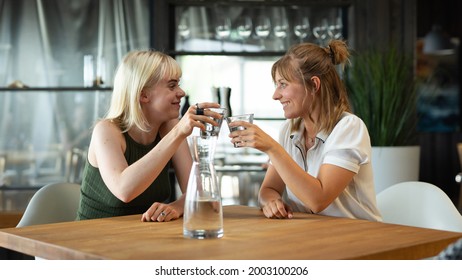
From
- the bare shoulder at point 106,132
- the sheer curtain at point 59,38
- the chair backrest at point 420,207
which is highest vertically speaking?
the sheer curtain at point 59,38

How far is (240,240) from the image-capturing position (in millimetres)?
1813

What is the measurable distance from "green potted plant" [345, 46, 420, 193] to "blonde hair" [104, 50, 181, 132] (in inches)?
77.9

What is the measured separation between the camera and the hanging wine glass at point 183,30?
4.88m

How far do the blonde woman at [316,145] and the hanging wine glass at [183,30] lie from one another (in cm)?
232

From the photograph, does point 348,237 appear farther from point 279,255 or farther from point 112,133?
point 112,133

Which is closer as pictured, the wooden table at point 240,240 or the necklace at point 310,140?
the wooden table at point 240,240

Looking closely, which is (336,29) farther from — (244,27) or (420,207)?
(420,207)

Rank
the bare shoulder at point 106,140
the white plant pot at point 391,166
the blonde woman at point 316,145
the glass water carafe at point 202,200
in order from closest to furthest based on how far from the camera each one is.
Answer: the glass water carafe at point 202,200
the blonde woman at point 316,145
the bare shoulder at point 106,140
the white plant pot at point 391,166

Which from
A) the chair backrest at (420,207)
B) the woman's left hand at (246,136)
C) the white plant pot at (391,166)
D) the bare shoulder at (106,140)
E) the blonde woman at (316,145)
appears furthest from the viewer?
the white plant pot at (391,166)

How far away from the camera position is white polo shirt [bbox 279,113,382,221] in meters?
2.36

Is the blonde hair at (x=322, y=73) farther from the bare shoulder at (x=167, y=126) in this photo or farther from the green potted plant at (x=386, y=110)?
the green potted plant at (x=386, y=110)

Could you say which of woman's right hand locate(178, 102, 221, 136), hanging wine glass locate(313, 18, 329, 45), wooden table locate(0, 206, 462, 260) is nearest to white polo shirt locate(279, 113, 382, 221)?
wooden table locate(0, 206, 462, 260)

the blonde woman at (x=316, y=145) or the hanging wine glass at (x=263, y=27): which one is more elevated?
the hanging wine glass at (x=263, y=27)

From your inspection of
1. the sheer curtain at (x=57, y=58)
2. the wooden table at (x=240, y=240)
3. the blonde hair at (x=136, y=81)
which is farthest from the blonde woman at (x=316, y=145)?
the sheer curtain at (x=57, y=58)
